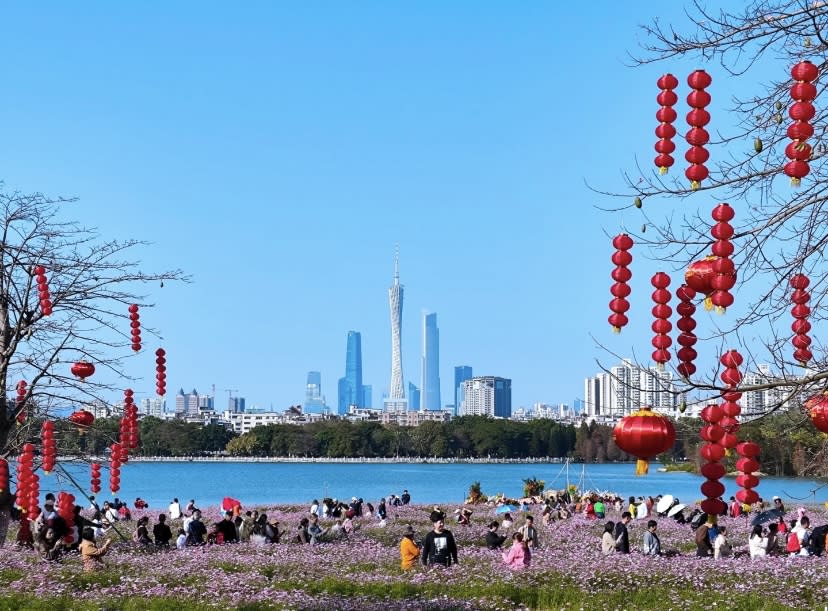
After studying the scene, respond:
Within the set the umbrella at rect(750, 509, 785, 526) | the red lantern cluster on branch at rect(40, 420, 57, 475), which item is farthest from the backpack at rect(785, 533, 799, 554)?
the red lantern cluster on branch at rect(40, 420, 57, 475)

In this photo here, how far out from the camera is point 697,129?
8453 millimetres

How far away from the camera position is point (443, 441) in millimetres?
155750

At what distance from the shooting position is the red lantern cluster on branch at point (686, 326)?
28.2 ft

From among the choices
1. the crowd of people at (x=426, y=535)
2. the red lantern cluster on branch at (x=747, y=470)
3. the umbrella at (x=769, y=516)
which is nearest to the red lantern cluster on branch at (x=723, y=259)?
the red lantern cluster on branch at (x=747, y=470)

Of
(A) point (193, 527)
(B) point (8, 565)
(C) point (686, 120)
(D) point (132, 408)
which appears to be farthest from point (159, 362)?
(C) point (686, 120)

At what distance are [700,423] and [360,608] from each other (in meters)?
6.96

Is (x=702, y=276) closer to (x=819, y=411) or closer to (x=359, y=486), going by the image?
(x=819, y=411)

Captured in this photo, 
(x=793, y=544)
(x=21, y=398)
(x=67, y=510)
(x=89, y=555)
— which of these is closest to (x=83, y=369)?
(x=21, y=398)

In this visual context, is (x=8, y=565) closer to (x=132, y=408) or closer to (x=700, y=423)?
(x=132, y=408)

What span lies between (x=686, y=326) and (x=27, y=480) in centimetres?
1292

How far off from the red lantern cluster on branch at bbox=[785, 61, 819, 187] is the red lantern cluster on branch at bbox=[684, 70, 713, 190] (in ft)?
2.47

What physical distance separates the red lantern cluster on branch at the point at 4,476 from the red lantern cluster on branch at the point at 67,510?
6.91 feet

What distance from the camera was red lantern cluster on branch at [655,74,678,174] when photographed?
8.80 m

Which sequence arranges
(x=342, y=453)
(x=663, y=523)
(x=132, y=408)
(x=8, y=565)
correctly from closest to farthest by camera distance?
(x=8, y=565) → (x=132, y=408) → (x=663, y=523) → (x=342, y=453)
